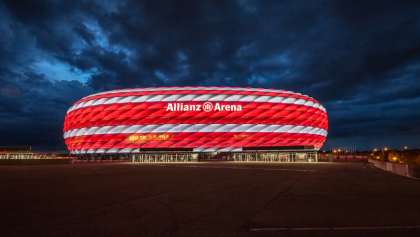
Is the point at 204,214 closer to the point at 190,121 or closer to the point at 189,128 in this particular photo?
the point at 189,128

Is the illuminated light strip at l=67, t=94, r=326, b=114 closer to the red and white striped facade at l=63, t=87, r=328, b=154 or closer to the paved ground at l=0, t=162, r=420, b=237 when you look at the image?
the red and white striped facade at l=63, t=87, r=328, b=154

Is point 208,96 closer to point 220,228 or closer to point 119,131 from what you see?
point 119,131

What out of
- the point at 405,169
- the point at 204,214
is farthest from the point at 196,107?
the point at 204,214

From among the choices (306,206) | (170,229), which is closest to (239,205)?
(306,206)

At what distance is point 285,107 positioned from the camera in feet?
190

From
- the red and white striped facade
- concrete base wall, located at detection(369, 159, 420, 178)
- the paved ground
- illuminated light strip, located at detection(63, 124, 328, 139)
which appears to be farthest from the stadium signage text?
the paved ground

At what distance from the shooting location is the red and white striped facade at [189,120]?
5406 cm

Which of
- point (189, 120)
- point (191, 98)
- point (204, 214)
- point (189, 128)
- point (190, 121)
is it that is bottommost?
point (204, 214)

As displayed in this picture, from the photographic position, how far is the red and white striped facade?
177 ft

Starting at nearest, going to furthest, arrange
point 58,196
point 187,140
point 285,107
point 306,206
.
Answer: point 306,206
point 58,196
point 187,140
point 285,107

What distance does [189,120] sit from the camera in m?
54.2

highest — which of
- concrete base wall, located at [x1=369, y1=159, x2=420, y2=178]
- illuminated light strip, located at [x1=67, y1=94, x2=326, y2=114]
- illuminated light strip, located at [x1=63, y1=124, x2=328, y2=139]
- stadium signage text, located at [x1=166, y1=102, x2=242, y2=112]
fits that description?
illuminated light strip, located at [x1=67, y1=94, x2=326, y2=114]

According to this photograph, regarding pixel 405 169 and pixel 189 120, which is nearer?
pixel 405 169

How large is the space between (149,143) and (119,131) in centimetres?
685
